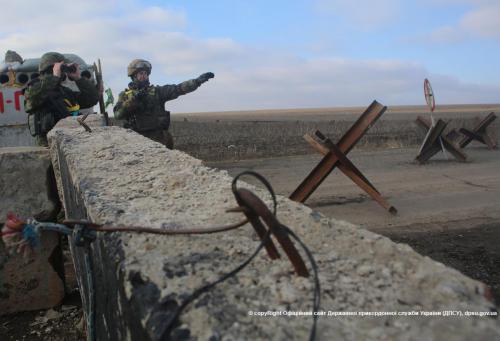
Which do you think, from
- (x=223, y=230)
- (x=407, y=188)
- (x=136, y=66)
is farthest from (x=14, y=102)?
(x=223, y=230)

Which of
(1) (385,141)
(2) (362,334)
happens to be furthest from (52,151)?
(1) (385,141)

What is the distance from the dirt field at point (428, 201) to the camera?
4914mm

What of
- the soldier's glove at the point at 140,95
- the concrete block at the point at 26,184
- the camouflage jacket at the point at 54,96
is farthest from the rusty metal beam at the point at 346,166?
the concrete block at the point at 26,184

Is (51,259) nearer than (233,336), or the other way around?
(233,336)

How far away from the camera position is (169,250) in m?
1.58

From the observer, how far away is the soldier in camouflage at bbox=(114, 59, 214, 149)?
6785 mm

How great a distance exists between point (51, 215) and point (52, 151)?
0.53m

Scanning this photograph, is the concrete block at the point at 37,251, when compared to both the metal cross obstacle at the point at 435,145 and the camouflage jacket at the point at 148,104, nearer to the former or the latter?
the camouflage jacket at the point at 148,104

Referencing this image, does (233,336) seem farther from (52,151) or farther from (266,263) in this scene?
(52,151)

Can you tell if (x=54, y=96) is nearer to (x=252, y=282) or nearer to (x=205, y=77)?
(x=205, y=77)

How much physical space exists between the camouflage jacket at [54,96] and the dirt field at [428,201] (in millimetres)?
3463

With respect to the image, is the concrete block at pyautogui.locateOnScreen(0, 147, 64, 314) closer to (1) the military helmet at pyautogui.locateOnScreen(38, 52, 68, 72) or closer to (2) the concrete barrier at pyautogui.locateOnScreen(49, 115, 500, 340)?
(2) the concrete barrier at pyautogui.locateOnScreen(49, 115, 500, 340)

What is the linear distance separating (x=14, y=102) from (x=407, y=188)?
6.71m

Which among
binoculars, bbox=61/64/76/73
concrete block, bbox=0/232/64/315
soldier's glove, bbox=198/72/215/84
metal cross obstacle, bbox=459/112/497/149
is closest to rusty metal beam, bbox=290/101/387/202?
soldier's glove, bbox=198/72/215/84
